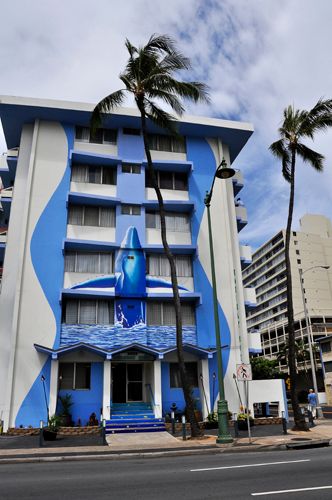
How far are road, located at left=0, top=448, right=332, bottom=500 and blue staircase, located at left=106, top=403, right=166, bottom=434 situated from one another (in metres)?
8.67

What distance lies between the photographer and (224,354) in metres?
26.5

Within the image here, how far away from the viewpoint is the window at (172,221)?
29359 mm

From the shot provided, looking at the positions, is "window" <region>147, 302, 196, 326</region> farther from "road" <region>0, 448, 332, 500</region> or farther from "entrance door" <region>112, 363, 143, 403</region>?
"road" <region>0, 448, 332, 500</region>

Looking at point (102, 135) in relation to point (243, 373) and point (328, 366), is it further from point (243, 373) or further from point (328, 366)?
point (328, 366)

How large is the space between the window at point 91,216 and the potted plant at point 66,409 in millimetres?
10412

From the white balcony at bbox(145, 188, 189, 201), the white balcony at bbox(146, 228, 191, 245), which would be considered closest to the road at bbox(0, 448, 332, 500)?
the white balcony at bbox(146, 228, 191, 245)

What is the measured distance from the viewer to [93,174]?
29.5 metres

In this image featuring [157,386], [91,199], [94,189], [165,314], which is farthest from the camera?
[94,189]

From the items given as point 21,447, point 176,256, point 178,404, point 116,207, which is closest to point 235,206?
point 176,256

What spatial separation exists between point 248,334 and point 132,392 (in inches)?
321

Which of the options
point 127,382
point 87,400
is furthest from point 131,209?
point 87,400

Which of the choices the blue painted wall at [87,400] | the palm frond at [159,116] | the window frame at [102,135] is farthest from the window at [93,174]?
the blue painted wall at [87,400]

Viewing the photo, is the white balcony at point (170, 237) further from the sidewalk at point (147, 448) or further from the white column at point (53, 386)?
the sidewalk at point (147, 448)

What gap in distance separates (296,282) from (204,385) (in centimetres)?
6799
